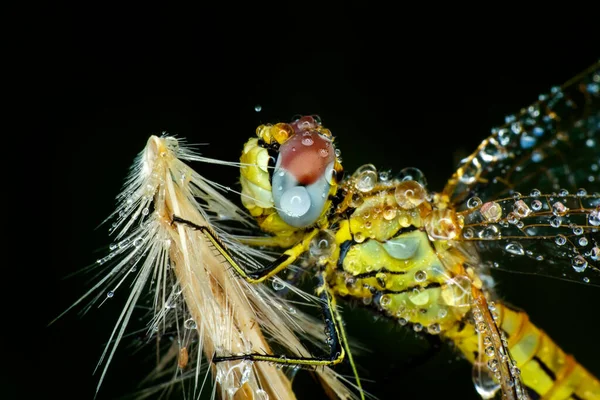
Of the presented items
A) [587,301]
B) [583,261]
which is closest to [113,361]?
[583,261]

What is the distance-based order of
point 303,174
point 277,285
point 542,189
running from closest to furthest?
1. point 303,174
2. point 277,285
3. point 542,189

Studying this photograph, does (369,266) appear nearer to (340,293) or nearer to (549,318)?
(340,293)

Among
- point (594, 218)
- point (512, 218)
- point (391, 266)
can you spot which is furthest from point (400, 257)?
point (594, 218)

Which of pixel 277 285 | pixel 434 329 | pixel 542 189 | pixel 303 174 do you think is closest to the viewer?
pixel 303 174

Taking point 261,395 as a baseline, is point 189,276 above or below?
above

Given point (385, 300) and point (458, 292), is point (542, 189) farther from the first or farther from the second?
point (385, 300)

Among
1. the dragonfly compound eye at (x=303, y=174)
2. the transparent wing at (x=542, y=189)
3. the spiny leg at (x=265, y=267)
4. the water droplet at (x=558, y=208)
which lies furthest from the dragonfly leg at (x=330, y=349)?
the water droplet at (x=558, y=208)

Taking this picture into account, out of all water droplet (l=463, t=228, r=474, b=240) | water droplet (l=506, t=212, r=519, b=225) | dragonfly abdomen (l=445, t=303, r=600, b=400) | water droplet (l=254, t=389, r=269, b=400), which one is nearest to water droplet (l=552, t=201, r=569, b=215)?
water droplet (l=506, t=212, r=519, b=225)
